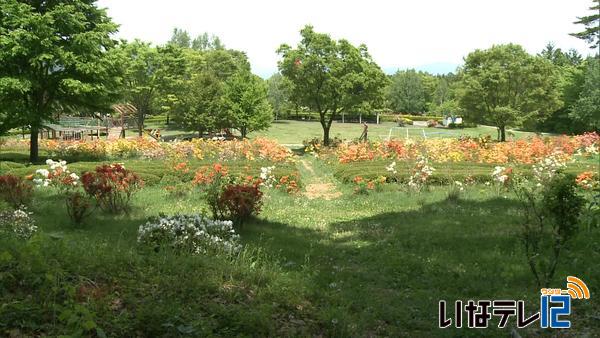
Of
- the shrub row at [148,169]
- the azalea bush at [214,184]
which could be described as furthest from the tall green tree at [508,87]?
the azalea bush at [214,184]

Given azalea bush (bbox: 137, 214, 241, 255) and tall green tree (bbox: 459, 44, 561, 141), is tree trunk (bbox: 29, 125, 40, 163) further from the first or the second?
tall green tree (bbox: 459, 44, 561, 141)

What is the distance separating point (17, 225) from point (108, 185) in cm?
307

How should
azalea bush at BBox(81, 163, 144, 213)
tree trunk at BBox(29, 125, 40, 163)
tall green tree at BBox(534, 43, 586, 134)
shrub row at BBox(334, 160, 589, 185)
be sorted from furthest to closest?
1. tall green tree at BBox(534, 43, 586, 134)
2. tree trunk at BBox(29, 125, 40, 163)
3. shrub row at BBox(334, 160, 589, 185)
4. azalea bush at BBox(81, 163, 144, 213)

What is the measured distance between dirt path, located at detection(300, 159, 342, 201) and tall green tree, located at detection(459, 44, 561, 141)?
14.5m

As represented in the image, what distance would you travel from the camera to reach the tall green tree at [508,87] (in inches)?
1146

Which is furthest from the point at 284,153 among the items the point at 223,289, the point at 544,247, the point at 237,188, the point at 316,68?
the point at 223,289

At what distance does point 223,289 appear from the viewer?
17.5ft

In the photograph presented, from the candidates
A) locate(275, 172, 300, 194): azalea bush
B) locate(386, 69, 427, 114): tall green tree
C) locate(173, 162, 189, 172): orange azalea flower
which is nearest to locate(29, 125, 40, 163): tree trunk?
locate(173, 162, 189, 172): orange azalea flower

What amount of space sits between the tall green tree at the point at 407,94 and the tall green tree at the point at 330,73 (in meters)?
45.7

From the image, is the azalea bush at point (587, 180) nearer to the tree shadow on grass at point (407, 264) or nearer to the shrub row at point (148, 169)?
the tree shadow on grass at point (407, 264)

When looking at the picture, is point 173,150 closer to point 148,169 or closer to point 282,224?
point 148,169

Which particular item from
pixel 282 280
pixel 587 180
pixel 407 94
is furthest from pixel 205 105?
pixel 407 94

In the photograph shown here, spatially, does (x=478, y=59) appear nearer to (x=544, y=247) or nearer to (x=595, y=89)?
(x=595, y=89)

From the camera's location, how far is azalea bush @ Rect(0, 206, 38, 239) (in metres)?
7.05
